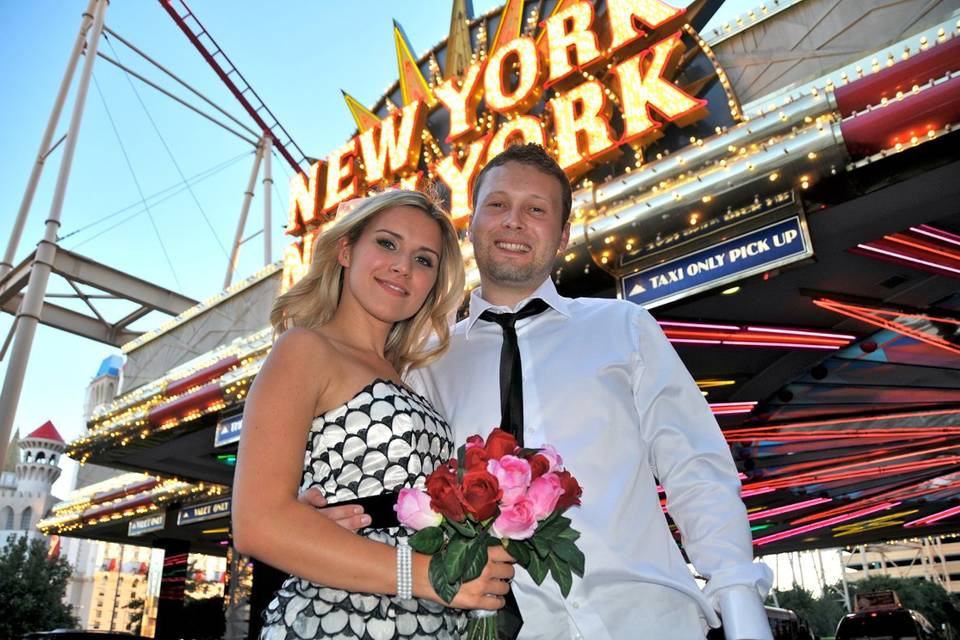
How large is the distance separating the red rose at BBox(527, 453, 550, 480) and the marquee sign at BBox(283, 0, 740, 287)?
16.7ft

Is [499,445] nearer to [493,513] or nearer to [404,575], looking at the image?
[493,513]

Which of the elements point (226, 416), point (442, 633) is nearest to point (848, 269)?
point (442, 633)

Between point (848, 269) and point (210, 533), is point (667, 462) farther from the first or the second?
point (210, 533)

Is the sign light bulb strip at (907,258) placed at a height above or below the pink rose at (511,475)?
above

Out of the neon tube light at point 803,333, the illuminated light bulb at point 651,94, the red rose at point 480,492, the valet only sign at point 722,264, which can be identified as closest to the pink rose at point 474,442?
the red rose at point 480,492

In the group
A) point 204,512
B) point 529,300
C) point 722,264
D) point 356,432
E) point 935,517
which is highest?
point 722,264

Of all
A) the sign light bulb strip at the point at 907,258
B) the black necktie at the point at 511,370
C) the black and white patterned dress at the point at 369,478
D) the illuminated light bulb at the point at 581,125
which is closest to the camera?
the black and white patterned dress at the point at 369,478

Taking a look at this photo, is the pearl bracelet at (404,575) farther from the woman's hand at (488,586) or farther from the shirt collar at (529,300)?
the shirt collar at (529,300)

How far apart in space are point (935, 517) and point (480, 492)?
2178cm

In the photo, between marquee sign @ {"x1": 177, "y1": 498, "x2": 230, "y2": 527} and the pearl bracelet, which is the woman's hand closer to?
the pearl bracelet

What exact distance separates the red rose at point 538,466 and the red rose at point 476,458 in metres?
0.10

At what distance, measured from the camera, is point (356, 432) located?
2.02 m

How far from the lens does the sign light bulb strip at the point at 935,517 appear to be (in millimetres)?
17391

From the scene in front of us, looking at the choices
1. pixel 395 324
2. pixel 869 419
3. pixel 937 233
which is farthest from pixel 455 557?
pixel 869 419
